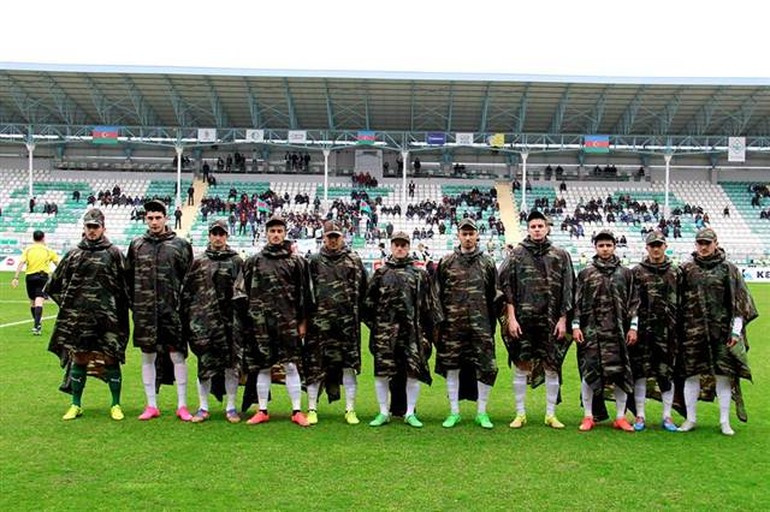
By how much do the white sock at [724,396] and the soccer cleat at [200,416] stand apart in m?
4.65

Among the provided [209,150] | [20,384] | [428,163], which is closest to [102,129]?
[209,150]

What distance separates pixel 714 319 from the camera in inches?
274

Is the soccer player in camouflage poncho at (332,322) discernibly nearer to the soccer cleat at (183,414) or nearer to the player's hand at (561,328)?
the soccer cleat at (183,414)

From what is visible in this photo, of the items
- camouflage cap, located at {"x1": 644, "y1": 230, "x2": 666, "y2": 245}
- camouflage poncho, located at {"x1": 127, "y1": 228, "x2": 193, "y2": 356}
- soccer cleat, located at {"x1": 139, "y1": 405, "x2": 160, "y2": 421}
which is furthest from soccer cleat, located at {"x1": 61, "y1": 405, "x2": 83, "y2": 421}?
camouflage cap, located at {"x1": 644, "y1": 230, "x2": 666, "y2": 245}

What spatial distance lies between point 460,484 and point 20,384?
5849 millimetres

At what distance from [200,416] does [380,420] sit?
5.41 feet

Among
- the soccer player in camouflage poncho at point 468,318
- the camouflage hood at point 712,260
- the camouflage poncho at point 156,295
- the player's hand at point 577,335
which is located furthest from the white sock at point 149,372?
the camouflage hood at point 712,260

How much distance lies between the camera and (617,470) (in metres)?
5.74

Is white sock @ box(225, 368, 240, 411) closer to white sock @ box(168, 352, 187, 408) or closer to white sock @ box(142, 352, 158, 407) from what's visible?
white sock @ box(168, 352, 187, 408)

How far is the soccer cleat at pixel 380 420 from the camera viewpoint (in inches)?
276

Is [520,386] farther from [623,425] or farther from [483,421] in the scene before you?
[623,425]

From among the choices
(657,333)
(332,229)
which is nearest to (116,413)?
(332,229)

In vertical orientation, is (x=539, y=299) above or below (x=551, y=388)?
above

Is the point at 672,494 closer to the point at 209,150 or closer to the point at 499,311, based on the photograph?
the point at 499,311
